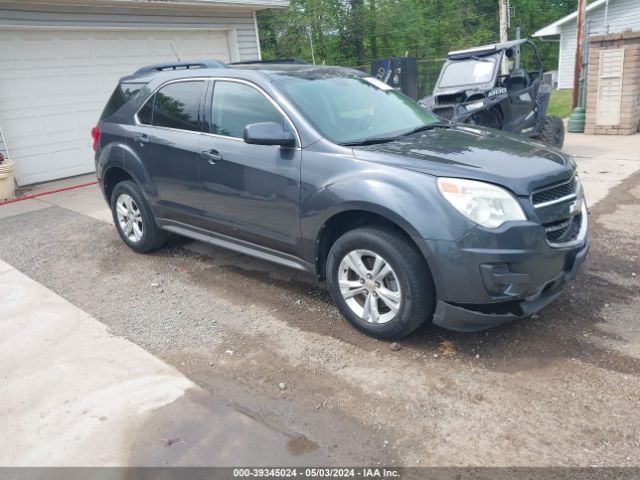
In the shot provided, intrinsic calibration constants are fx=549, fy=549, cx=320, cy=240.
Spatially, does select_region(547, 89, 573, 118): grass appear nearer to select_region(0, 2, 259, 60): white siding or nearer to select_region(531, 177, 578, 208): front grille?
select_region(0, 2, 259, 60): white siding

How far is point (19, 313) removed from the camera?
4551 mm

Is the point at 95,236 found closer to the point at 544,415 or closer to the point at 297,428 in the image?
the point at 297,428

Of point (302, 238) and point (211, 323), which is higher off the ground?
point (302, 238)

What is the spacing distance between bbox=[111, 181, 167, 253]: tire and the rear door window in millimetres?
753

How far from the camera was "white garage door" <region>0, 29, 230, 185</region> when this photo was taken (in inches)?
367

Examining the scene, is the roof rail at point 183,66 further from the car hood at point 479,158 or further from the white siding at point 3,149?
the white siding at point 3,149

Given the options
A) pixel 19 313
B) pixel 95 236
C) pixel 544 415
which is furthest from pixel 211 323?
pixel 95 236

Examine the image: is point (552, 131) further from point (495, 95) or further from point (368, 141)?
point (368, 141)

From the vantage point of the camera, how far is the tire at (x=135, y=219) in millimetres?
5449

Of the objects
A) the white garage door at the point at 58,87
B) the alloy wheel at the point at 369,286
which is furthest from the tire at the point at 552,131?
the white garage door at the point at 58,87

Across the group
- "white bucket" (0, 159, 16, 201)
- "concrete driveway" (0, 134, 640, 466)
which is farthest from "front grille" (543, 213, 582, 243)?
"white bucket" (0, 159, 16, 201)

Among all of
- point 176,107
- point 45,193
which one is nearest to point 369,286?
point 176,107

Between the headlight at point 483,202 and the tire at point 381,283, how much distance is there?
0.40 meters

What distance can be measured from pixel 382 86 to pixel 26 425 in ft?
12.1
